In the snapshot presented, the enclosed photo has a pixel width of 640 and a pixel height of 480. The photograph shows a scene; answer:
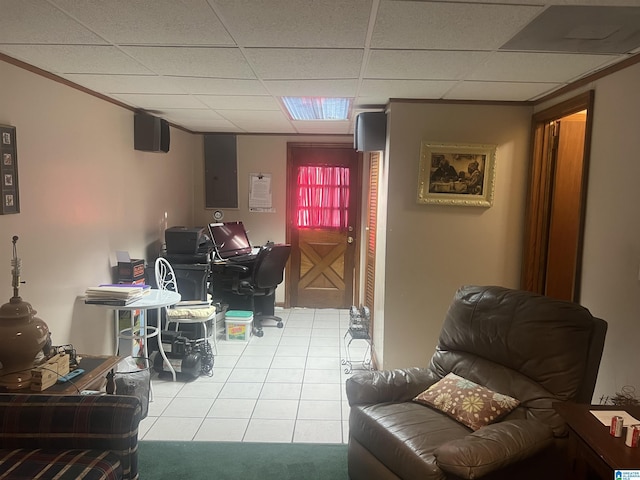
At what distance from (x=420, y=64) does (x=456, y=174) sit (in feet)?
3.79

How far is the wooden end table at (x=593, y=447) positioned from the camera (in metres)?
1.44

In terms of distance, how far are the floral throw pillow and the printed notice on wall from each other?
Result: 3.83 metres

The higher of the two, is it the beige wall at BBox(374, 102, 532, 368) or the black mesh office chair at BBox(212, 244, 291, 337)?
the beige wall at BBox(374, 102, 532, 368)

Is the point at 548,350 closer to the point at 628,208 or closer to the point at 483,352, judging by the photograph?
the point at 483,352

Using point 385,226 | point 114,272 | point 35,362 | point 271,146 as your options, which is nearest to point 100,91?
point 114,272

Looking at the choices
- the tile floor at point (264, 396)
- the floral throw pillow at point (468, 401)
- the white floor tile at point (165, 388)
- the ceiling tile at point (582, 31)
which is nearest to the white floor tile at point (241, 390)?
the tile floor at point (264, 396)

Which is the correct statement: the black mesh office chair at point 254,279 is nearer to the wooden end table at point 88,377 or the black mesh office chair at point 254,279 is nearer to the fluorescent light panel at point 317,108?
the fluorescent light panel at point 317,108

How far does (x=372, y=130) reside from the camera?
140 inches

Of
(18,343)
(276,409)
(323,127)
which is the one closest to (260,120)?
(323,127)

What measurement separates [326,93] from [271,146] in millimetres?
2604

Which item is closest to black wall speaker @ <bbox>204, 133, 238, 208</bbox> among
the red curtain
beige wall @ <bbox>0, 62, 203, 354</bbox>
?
the red curtain

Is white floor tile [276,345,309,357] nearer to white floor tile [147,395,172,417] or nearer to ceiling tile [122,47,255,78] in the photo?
white floor tile [147,395,172,417]

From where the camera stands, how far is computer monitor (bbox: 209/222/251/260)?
505cm

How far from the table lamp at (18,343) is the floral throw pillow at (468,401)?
1.84 metres
